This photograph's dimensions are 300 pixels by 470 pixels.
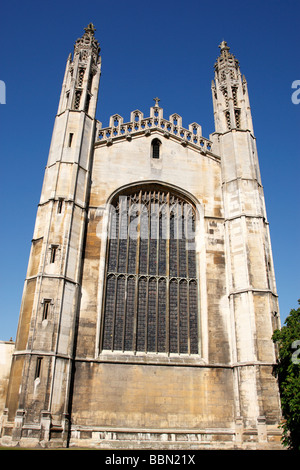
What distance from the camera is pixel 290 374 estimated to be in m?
14.2

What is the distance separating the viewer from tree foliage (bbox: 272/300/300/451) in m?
13.6

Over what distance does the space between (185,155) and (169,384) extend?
35.5 ft

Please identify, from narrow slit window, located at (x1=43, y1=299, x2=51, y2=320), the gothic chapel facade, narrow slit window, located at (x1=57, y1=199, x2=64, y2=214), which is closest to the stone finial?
the gothic chapel facade

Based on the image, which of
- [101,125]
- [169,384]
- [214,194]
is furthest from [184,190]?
[169,384]

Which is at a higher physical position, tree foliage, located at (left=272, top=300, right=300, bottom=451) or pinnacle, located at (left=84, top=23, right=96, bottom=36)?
pinnacle, located at (left=84, top=23, right=96, bottom=36)

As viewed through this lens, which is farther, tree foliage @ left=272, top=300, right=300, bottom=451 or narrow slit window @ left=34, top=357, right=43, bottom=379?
narrow slit window @ left=34, top=357, right=43, bottom=379

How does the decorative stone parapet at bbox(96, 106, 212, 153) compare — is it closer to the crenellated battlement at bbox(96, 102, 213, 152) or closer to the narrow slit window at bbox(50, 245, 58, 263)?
the crenellated battlement at bbox(96, 102, 213, 152)

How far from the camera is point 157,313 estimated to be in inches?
681

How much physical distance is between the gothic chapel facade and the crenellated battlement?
2.8 inches

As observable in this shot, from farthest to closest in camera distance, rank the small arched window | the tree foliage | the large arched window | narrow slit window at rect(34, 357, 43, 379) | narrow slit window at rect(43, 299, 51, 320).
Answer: the small arched window → the large arched window → narrow slit window at rect(43, 299, 51, 320) → narrow slit window at rect(34, 357, 43, 379) → the tree foliage

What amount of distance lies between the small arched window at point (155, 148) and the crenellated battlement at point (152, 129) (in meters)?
0.49

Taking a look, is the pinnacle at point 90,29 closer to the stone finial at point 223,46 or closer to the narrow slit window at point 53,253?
the stone finial at point 223,46

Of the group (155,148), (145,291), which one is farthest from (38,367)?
(155,148)
